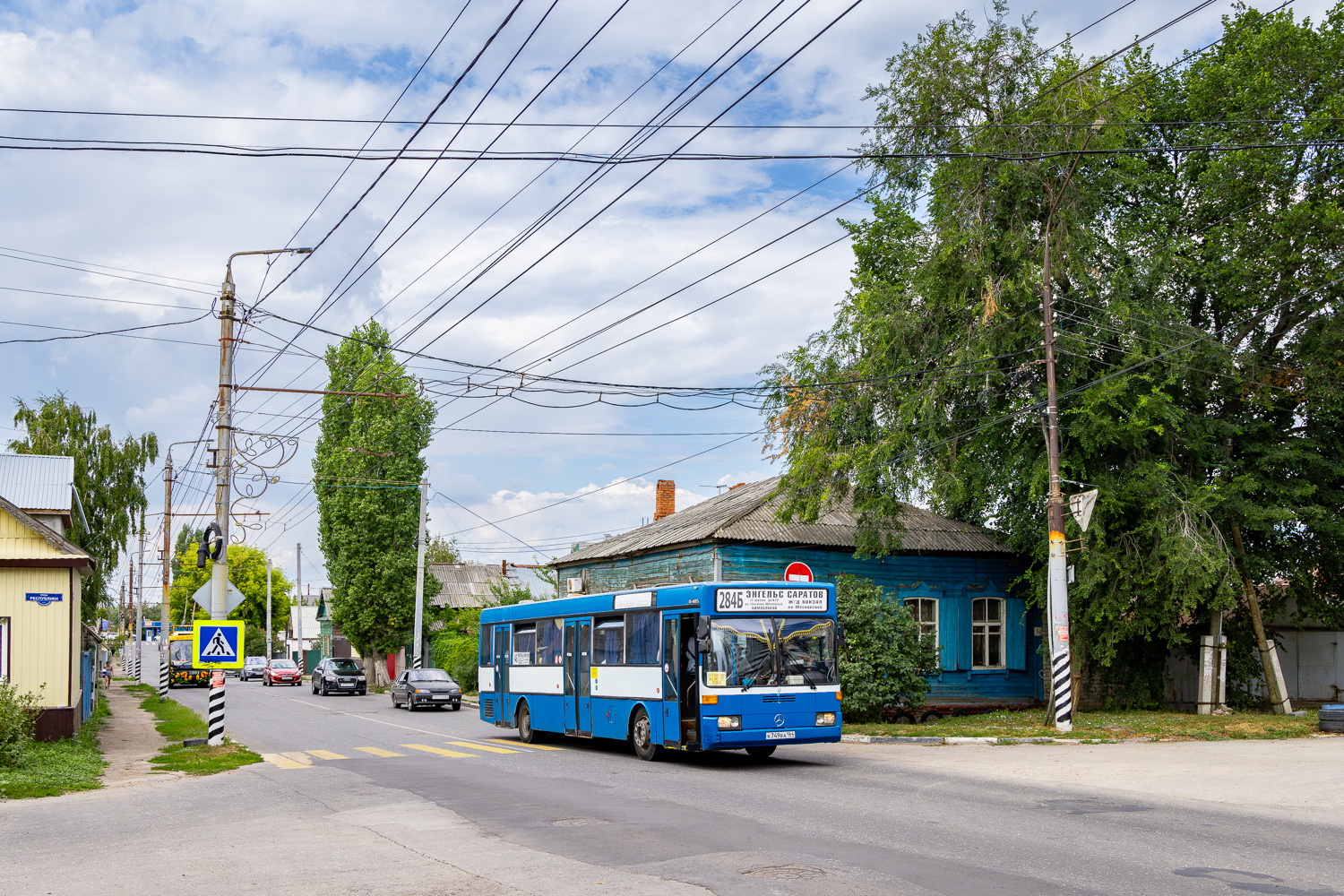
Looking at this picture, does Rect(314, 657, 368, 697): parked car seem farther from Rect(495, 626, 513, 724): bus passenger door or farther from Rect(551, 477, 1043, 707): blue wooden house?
Rect(495, 626, 513, 724): bus passenger door

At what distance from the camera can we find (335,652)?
82625mm

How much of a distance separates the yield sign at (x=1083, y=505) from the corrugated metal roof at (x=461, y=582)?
48959 mm

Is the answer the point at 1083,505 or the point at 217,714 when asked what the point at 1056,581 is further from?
the point at 217,714

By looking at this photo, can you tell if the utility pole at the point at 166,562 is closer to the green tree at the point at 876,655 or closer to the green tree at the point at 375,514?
the green tree at the point at 375,514

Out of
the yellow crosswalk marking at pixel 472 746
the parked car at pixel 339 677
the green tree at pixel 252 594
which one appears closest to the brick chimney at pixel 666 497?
the parked car at pixel 339 677

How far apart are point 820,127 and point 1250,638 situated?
69.2 ft

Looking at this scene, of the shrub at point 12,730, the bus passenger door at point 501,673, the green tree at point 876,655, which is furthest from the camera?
the green tree at point 876,655

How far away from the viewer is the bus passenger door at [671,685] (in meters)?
17.6

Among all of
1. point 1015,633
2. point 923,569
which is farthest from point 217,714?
point 1015,633

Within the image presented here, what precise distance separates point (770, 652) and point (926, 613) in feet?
48.9

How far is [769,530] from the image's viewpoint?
2906cm

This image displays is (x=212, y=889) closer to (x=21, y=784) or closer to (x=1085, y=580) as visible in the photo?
(x=21, y=784)

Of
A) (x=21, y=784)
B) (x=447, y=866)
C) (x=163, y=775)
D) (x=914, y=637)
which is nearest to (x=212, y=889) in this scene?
(x=447, y=866)

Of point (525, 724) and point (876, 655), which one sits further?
point (876, 655)
